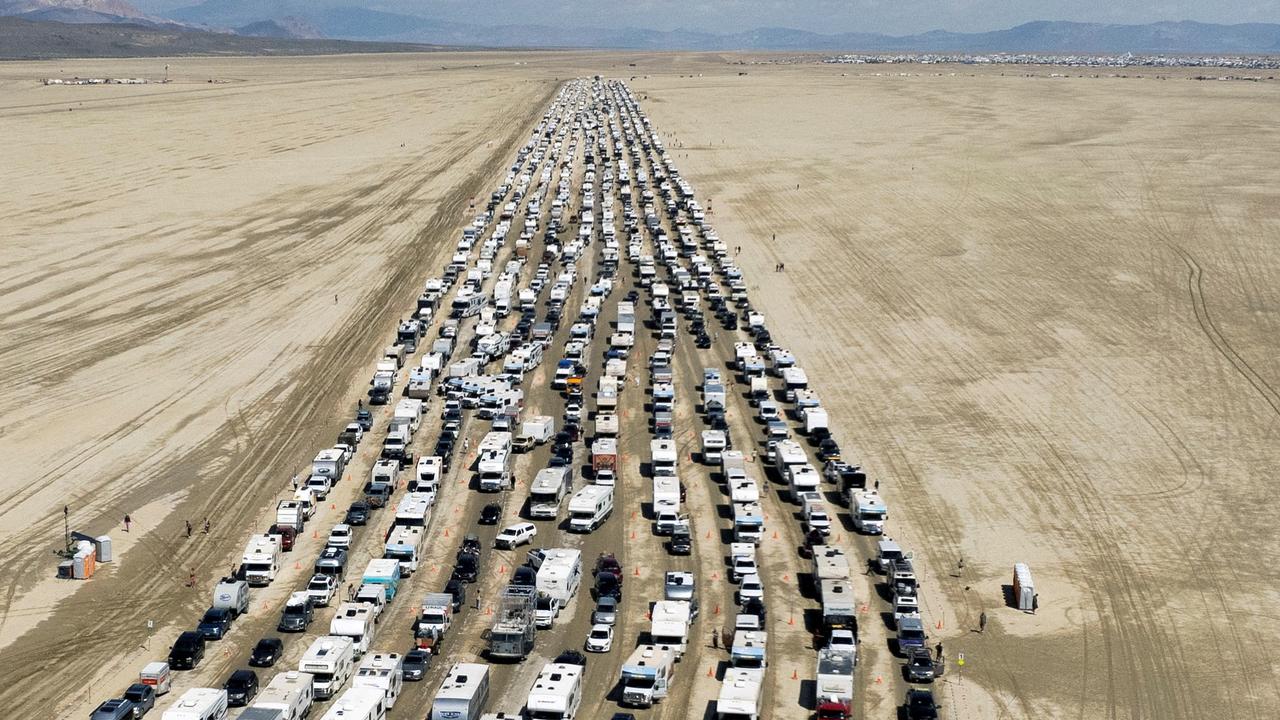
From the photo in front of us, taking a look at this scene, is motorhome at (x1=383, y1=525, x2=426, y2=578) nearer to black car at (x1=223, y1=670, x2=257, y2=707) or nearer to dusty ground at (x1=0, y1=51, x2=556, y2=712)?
dusty ground at (x1=0, y1=51, x2=556, y2=712)

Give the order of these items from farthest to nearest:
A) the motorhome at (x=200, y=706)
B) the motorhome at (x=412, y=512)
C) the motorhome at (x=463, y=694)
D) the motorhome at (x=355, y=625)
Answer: the motorhome at (x=412, y=512)
the motorhome at (x=355, y=625)
the motorhome at (x=463, y=694)
the motorhome at (x=200, y=706)

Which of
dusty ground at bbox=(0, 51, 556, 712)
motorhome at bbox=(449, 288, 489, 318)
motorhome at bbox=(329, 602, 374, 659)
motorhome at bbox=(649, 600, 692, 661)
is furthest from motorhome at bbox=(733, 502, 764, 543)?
motorhome at bbox=(449, 288, 489, 318)

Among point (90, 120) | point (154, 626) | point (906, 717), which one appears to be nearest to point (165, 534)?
point (154, 626)

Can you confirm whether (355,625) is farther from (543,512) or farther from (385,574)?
(543,512)

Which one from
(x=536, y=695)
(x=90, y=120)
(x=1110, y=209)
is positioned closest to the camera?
(x=536, y=695)

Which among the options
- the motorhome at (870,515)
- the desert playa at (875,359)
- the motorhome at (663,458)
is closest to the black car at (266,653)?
the desert playa at (875,359)

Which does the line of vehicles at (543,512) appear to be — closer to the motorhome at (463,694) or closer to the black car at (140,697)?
the motorhome at (463,694)

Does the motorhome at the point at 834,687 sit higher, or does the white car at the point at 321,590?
the motorhome at the point at 834,687

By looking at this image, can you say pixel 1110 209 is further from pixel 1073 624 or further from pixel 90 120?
pixel 90 120
